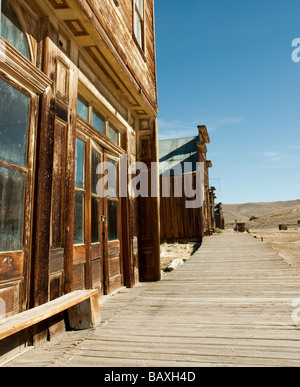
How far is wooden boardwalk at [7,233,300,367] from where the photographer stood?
2346 millimetres

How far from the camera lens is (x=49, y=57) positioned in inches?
129

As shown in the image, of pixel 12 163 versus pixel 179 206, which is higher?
pixel 179 206

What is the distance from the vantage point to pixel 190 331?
303cm

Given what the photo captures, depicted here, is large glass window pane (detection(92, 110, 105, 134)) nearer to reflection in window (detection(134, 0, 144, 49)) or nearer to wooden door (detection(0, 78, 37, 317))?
wooden door (detection(0, 78, 37, 317))

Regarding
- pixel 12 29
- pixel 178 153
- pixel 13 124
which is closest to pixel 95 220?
pixel 13 124

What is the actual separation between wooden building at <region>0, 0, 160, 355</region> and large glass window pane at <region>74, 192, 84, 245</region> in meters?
0.01

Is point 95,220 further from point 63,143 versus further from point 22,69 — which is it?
point 22,69

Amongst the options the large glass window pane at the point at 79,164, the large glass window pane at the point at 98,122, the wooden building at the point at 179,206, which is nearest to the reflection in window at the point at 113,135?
the large glass window pane at the point at 98,122

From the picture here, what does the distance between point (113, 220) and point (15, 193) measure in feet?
9.78

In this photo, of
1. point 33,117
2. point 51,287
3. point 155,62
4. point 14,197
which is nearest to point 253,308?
point 51,287

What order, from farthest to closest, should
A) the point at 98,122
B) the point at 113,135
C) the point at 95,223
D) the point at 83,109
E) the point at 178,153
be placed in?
the point at 178,153 → the point at 113,135 → the point at 98,122 → the point at 95,223 → the point at 83,109

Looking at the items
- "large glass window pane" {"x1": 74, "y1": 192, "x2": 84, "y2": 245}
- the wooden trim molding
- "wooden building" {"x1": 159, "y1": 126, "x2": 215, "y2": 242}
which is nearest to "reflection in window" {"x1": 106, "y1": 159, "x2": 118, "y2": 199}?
"large glass window pane" {"x1": 74, "y1": 192, "x2": 84, "y2": 245}

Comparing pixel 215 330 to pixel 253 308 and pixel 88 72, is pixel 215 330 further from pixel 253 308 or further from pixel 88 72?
pixel 88 72
